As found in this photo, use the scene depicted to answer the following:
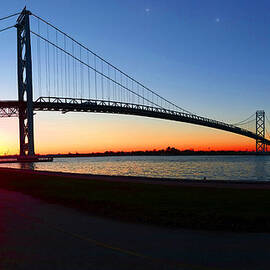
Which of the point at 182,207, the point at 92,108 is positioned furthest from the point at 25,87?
the point at 182,207

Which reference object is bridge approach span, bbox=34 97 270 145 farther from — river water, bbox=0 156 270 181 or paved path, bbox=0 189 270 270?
paved path, bbox=0 189 270 270

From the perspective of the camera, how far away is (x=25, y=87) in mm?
57938

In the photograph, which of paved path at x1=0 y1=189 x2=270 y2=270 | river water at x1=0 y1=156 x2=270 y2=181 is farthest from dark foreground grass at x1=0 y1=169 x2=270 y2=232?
river water at x1=0 y1=156 x2=270 y2=181

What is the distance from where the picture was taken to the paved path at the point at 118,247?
5.44 meters

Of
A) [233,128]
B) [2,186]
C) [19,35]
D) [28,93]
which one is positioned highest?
[19,35]

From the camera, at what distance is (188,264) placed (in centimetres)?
541

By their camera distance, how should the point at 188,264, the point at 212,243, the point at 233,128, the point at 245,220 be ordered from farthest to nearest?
the point at 233,128, the point at 245,220, the point at 212,243, the point at 188,264

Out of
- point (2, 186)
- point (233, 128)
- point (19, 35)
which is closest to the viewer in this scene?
point (2, 186)

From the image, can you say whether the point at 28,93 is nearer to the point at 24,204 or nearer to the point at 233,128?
the point at 24,204

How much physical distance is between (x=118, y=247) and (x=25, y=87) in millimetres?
56196

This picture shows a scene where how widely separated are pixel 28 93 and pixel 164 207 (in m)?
49.0

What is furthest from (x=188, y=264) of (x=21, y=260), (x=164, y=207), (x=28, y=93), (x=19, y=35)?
(x=19, y=35)

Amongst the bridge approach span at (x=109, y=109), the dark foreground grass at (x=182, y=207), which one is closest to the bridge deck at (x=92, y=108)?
the bridge approach span at (x=109, y=109)

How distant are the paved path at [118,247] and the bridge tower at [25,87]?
47953 mm
